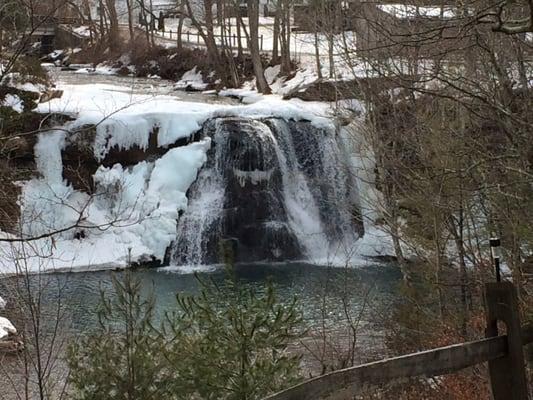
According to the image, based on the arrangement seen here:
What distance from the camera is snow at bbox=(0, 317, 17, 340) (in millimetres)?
11822

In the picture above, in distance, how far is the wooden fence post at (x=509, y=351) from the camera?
3.03m

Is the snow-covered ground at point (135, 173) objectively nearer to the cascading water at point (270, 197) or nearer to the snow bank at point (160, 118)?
the snow bank at point (160, 118)

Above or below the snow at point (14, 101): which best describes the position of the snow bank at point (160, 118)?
below

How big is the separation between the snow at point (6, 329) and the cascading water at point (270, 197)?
734cm

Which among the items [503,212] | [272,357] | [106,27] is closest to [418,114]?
[503,212]

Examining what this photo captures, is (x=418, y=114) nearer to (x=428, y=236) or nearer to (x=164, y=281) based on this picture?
(x=428, y=236)

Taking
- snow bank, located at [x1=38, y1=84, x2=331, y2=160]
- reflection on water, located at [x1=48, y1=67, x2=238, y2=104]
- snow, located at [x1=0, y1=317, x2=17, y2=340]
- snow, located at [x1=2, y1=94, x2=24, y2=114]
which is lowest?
snow, located at [x1=0, y1=317, x2=17, y2=340]

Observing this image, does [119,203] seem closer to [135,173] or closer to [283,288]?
[135,173]

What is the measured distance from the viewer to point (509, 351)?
304 centimetres

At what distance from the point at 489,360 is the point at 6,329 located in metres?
10.5

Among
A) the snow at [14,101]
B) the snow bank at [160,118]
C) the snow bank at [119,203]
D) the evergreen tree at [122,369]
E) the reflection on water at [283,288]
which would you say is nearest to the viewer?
the evergreen tree at [122,369]

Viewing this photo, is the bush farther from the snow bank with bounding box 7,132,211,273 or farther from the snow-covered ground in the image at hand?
the snow-covered ground

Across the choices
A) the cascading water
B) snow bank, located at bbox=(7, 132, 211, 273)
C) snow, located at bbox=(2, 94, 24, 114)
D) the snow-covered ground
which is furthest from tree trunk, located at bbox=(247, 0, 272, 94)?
snow, located at bbox=(2, 94, 24, 114)

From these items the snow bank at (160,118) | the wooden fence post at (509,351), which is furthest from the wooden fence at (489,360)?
the snow bank at (160,118)
